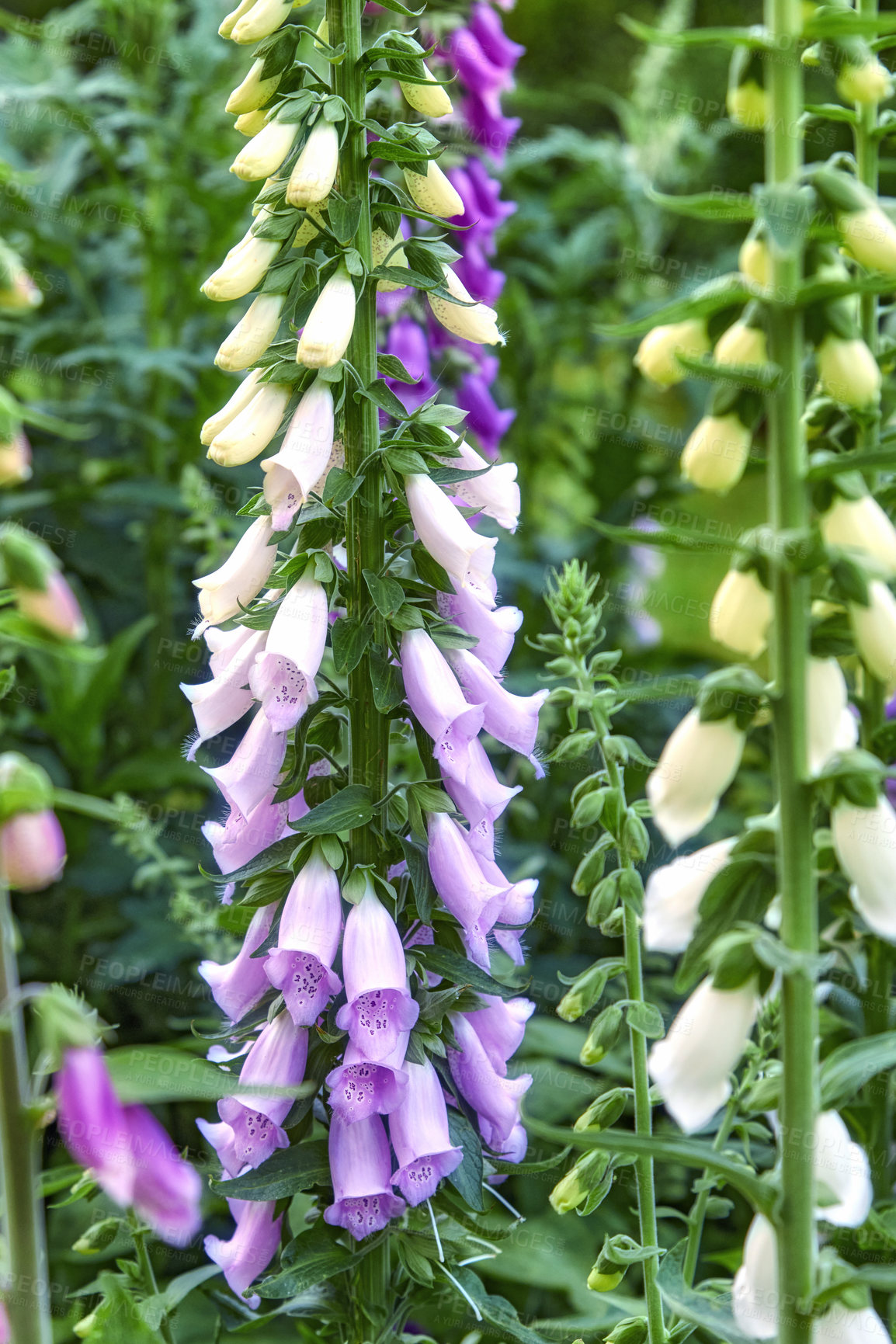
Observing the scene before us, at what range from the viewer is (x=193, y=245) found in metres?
3.12

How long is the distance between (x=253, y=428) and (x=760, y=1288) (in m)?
0.84

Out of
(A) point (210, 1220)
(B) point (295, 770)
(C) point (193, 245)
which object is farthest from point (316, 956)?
(C) point (193, 245)

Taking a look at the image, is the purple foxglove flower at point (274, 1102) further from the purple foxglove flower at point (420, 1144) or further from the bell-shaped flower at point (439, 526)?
the bell-shaped flower at point (439, 526)

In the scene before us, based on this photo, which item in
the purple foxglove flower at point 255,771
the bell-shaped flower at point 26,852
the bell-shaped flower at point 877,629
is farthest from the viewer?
the purple foxglove flower at point 255,771

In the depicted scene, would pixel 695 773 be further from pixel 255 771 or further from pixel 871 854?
pixel 255 771

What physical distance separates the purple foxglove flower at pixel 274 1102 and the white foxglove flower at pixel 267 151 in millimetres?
794

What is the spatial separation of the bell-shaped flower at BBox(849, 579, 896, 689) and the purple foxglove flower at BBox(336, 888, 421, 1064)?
0.54 meters

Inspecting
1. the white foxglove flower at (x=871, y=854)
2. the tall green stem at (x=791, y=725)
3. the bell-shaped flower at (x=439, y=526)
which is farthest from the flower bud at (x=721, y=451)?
the bell-shaped flower at (x=439, y=526)

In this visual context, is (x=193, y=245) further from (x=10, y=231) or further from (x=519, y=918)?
(x=519, y=918)

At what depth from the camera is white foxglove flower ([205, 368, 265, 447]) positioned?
4.14 ft

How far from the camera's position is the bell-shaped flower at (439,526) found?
1191 mm

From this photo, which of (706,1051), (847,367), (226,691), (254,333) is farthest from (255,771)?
(847,367)

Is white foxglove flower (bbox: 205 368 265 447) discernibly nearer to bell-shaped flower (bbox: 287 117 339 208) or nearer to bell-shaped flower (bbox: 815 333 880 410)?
bell-shaped flower (bbox: 287 117 339 208)

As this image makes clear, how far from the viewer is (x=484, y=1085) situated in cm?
130
